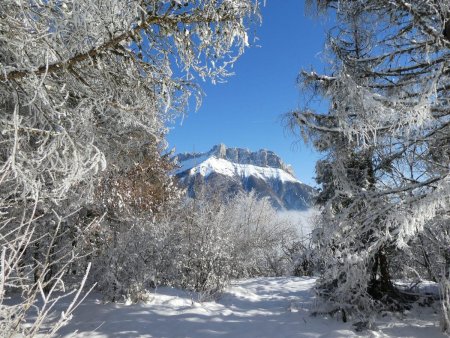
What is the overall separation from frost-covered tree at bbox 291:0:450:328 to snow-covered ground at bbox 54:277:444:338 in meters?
0.71

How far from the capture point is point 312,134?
20.4ft

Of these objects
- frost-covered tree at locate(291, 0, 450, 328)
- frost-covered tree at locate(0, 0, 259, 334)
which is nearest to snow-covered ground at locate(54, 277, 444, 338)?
frost-covered tree at locate(291, 0, 450, 328)

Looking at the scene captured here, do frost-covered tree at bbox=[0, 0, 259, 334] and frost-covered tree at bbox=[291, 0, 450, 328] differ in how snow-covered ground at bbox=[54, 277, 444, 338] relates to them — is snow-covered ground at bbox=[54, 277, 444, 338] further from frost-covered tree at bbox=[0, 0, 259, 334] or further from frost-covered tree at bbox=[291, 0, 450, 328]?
frost-covered tree at bbox=[0, 0, 259, 334]

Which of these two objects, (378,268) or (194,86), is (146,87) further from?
(378,268)

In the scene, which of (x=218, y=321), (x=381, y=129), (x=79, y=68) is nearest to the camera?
(x=79, y=68)

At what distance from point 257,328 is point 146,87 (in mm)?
4686

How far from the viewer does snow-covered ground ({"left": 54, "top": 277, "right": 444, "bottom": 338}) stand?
596 cm

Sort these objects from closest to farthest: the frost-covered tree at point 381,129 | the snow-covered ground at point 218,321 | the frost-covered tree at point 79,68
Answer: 1. the frost-covered tree at point 79,68
2. the frost-covered tree at point 381,129
3. the snow-covered ground at point 218,321

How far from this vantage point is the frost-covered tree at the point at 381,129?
4.62m

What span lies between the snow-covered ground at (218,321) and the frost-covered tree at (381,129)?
714mm

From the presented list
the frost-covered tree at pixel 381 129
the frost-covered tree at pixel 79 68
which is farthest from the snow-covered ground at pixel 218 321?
the frost-covered tree at pixel 79 68

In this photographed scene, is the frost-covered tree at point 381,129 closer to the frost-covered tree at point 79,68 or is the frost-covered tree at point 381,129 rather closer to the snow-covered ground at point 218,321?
the snow-covered ground at point 218,321

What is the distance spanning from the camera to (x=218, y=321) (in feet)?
22.0

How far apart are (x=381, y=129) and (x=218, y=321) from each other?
4.62 metres
